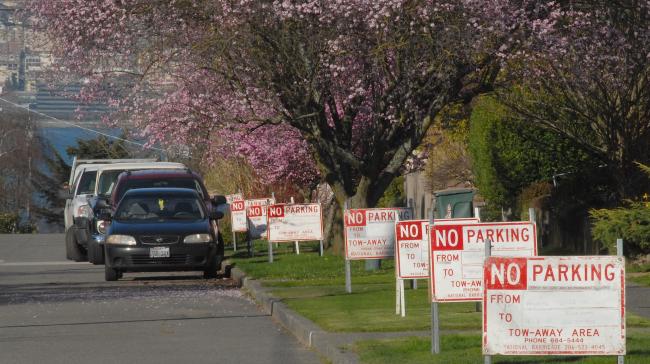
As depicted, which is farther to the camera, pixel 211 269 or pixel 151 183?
pixel 151 183

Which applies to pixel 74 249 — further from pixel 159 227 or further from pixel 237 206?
pixel 159 227

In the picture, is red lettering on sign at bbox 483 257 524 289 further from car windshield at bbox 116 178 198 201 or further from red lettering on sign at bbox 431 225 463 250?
car windshield at bbox 116 178 198 201

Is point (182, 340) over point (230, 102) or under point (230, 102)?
under

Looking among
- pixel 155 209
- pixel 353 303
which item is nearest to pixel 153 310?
pixel 353 303

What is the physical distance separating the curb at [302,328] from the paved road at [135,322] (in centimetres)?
13

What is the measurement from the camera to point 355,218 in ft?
62.9

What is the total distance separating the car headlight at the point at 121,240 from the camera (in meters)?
23.4

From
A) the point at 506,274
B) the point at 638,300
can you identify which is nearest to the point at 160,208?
the point at 638,300

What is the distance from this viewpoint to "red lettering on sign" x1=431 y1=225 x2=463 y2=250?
11961mm

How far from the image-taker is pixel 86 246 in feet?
100

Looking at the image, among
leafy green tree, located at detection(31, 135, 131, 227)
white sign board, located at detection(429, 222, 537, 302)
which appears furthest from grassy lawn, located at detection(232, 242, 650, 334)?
leafy green tree, located at detection(31, 135, 131, 227)

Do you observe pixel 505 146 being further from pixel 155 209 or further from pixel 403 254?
pixel 403 254

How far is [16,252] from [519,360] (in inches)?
1044

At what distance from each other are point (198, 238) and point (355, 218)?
17.3 ft
